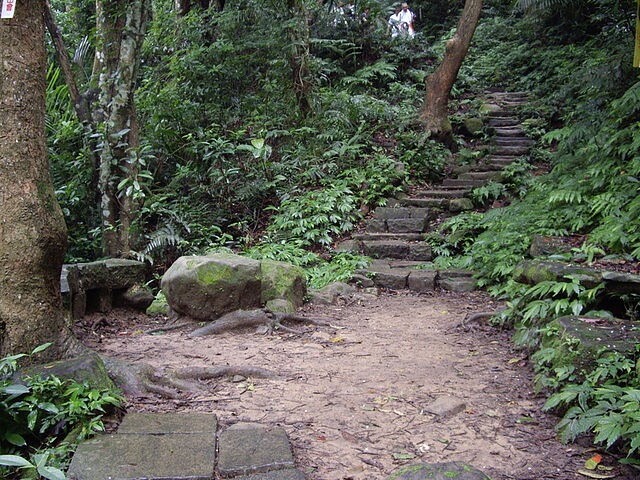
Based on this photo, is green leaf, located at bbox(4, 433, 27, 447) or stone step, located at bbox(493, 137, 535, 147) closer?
green leaf, located at bbox(4, 433, 27, 447)

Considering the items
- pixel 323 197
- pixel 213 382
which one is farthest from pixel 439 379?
pixel 323 197

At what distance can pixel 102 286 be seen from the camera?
5.75 m

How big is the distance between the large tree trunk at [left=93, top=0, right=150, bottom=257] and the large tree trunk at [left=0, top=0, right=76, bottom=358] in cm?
440

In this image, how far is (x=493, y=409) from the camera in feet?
11.8

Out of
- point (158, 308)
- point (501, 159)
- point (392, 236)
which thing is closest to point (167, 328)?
point (158, 308)

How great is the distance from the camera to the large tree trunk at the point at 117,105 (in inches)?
298

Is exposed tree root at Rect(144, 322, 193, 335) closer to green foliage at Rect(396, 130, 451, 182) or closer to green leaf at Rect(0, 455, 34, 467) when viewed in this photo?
green leaf at Rect(0, 455, 34, 467)

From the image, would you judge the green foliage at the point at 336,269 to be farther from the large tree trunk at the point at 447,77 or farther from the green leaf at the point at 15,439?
the green leaf at the point at 15,439

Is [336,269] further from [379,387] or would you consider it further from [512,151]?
[512,151]

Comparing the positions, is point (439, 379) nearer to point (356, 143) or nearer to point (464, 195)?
point (464, 195)

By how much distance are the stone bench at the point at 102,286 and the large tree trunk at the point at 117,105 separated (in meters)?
1.84

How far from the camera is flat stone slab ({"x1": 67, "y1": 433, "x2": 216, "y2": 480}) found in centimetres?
249

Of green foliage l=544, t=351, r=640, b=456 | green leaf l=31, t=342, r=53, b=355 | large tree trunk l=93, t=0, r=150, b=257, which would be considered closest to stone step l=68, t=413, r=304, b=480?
green leaf l=31, t=342, r=53, b=355

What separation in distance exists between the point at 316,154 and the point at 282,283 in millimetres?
5340
